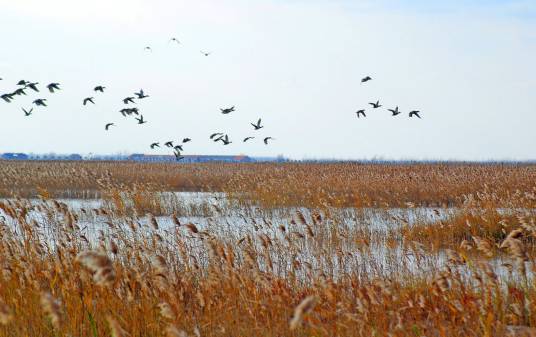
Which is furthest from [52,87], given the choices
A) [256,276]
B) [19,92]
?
[256,276]

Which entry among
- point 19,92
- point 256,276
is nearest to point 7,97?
point 19,92

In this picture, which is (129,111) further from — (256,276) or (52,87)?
(256,276)

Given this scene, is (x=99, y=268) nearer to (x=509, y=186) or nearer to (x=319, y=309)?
(x=319, y=309)

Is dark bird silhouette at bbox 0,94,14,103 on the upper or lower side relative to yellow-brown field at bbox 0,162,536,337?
upper

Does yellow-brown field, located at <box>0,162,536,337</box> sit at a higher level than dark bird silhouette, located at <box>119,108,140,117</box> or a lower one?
lower

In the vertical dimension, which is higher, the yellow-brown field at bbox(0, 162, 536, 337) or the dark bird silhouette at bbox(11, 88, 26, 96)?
the dark bird silhouette at bbox(11, 88, 26, 96)

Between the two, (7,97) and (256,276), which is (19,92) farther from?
(256,276)

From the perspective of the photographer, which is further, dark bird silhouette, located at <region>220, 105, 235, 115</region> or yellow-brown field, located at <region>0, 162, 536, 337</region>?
dark bird silhouette, located at <region>220, 105, 235, 115</region>

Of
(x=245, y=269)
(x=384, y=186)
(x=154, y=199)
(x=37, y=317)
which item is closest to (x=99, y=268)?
(x=37, y=317)

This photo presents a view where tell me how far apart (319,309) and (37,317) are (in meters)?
2.56

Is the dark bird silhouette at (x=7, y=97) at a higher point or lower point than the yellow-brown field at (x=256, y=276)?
higher

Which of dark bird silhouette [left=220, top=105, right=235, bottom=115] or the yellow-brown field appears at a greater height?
dark bird silhouette [left=220, top=105, right=235, bottom=115]

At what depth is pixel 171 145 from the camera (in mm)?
15664

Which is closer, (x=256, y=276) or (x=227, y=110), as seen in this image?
(x=256, y=276)
